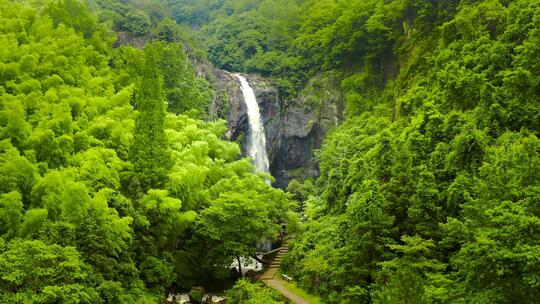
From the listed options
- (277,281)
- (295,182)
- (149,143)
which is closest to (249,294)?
(277,281)

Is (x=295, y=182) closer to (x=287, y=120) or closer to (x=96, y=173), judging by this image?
(x=287, y=120)

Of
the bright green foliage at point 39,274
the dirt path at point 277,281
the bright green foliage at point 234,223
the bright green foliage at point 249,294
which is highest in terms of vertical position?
the bright green foliage at point 39,274

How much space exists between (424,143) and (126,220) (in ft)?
41.1

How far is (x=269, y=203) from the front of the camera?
2577 cm

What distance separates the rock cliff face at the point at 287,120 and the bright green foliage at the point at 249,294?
720 inches

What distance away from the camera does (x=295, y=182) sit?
3519cm

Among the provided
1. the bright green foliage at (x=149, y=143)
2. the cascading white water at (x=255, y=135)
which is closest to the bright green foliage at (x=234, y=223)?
the bright green foliage at (x=149, y=143)

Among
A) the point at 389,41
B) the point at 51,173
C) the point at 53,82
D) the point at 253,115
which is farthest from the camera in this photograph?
the point at 253,115

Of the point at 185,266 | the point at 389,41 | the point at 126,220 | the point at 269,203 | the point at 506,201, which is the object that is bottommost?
the point at 185,266

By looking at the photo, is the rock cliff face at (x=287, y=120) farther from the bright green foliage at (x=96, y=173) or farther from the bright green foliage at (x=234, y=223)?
the bright green foliage at (x=234, y=223)

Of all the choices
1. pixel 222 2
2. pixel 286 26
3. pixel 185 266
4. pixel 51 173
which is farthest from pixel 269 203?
pixel 222 2

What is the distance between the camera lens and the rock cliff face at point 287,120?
38.2 meters

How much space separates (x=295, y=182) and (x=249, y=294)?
15831 millimetres

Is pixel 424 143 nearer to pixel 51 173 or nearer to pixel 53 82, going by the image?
pixel 51 173
